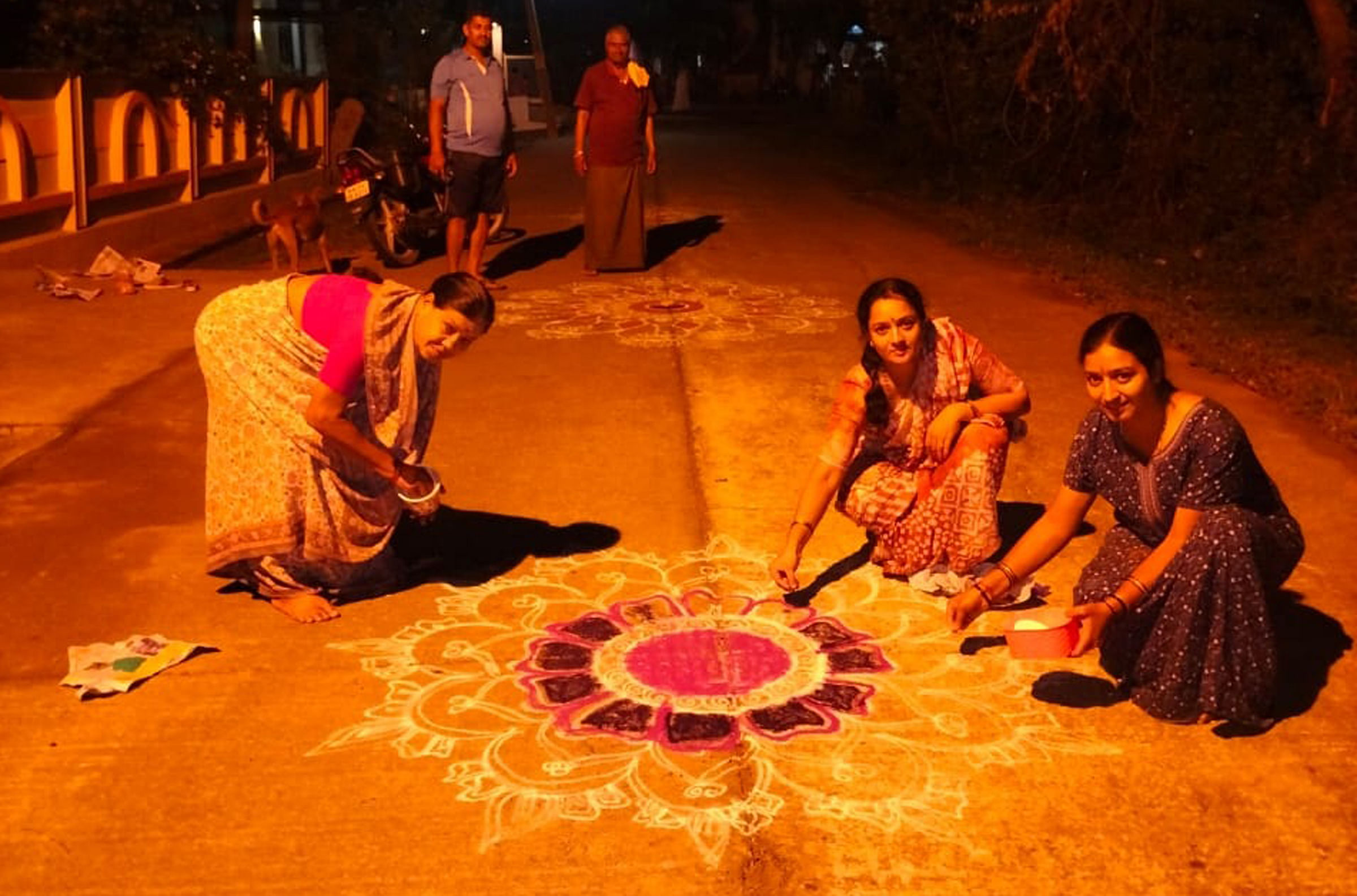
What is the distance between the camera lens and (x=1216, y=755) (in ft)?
12.0

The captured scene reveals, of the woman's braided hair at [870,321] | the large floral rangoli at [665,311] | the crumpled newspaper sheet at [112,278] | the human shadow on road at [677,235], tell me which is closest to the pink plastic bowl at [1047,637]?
the woman's braided hair at [870,321]

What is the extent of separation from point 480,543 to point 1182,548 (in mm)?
2549

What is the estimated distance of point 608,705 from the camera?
155 inches

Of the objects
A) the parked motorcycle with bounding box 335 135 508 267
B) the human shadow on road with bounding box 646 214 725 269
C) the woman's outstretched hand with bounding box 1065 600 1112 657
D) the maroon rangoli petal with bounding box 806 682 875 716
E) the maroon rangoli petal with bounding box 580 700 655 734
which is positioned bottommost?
the maroon rangoli petal with bounding box 580 700 655 734

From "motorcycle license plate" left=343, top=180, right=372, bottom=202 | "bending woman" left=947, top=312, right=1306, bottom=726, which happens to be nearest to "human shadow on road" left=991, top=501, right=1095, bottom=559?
"bending woman" left=947, top=312, right=1306, bottom=726

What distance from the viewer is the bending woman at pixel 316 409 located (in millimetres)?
4223

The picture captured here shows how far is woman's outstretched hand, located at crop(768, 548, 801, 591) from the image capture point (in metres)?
4.35

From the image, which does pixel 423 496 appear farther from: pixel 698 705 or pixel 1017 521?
pixel 1017 521

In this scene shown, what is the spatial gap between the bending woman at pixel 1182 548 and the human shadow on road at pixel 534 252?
736 cm

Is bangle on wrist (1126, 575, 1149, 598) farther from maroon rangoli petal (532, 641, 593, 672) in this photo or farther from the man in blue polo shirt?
the man in blue polo shirt

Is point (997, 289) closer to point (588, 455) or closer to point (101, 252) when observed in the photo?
point (588, 455)

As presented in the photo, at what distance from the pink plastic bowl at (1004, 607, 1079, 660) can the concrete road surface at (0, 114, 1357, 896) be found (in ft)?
0.81

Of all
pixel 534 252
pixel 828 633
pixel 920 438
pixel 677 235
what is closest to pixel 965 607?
pixel 828 633

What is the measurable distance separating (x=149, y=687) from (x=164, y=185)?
9922 mm
